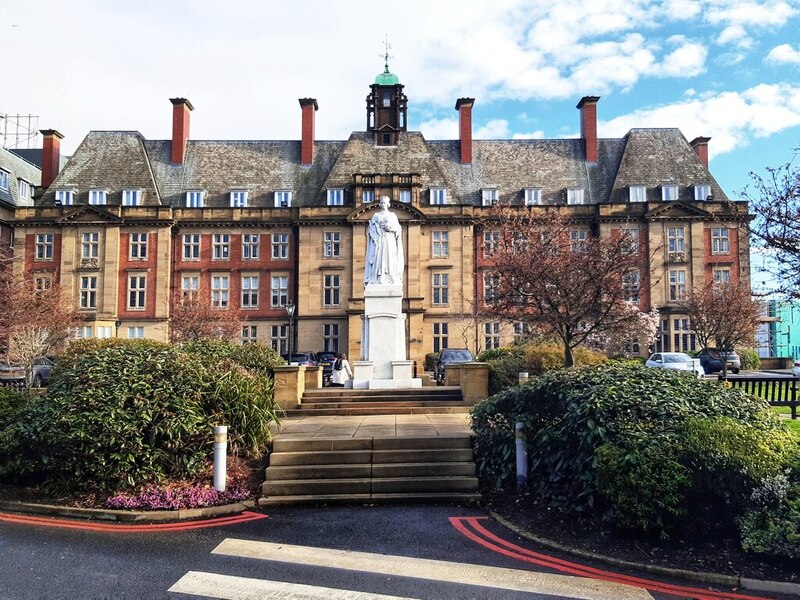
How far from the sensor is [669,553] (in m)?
6.28

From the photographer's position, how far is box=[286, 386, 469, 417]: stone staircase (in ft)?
47.1

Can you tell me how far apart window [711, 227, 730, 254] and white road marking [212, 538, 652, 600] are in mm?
45522

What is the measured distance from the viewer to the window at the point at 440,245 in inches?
1804

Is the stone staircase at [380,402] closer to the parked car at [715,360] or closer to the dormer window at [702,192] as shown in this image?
the parked car at [715,360]

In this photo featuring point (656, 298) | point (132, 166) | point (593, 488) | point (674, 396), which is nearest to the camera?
point (593, 488)

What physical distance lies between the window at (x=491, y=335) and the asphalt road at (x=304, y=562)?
3820 centimetres

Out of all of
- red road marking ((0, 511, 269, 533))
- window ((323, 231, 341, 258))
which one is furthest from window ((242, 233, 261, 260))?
red road marking ((0, 511, 269, 533))

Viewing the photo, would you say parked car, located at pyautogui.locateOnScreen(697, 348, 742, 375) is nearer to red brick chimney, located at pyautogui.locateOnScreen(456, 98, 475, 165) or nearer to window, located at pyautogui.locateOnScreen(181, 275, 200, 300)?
red brick chimney, located at pyautogui.locateOnScreen(456, 98, 475, 165)

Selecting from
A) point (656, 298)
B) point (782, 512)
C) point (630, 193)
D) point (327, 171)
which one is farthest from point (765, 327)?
point (782, 512)

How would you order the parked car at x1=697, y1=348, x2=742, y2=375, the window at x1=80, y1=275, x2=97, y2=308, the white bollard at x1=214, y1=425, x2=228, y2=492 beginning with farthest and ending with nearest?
the window at x1=80, y1=275, x2=97, y2=308 < the parked car at x1=697, y1=348, x2=742, y2=375 < the white bollard at x1=214, y1=425, x2=228, y2=492

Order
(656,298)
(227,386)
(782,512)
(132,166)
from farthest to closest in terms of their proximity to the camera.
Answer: (132,166)
(656,298)
(227,386)
(782,512)

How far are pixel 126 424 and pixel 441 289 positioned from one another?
37956 millimetres

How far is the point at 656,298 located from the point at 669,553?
41.7m

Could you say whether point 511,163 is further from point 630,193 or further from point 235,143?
point 235,143
